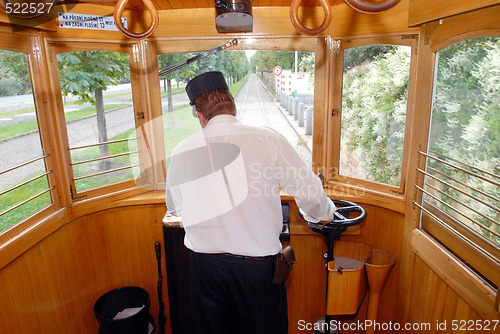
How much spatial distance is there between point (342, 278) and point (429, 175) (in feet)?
2.92

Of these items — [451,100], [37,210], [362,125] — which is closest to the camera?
[451,100]

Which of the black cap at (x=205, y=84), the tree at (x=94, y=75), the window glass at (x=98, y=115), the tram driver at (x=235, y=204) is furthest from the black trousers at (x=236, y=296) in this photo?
the tree at (x=94, y=75)

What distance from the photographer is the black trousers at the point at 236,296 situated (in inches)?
65.0

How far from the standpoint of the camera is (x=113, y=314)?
267 centimetres

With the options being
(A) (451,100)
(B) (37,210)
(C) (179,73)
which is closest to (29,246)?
(B) (37,210)

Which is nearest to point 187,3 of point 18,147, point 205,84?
point 205,84

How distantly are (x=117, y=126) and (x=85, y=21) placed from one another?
77 centimetres

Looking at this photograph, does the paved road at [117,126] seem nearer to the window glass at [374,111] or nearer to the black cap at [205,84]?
the window glass at [374,111]

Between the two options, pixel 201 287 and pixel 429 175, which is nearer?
pixel 201 287

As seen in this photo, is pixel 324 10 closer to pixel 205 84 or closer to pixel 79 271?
pixel 205 84

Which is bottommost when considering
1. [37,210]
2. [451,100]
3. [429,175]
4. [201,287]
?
[201,287]

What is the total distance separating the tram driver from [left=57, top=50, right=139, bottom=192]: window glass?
116 centimetres

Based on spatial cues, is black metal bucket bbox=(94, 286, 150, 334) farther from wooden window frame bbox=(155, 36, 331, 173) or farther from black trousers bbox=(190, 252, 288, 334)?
wooden window frame bbox=(155, 36, 331, 173)

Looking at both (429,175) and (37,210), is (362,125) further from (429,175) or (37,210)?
(37,210)
